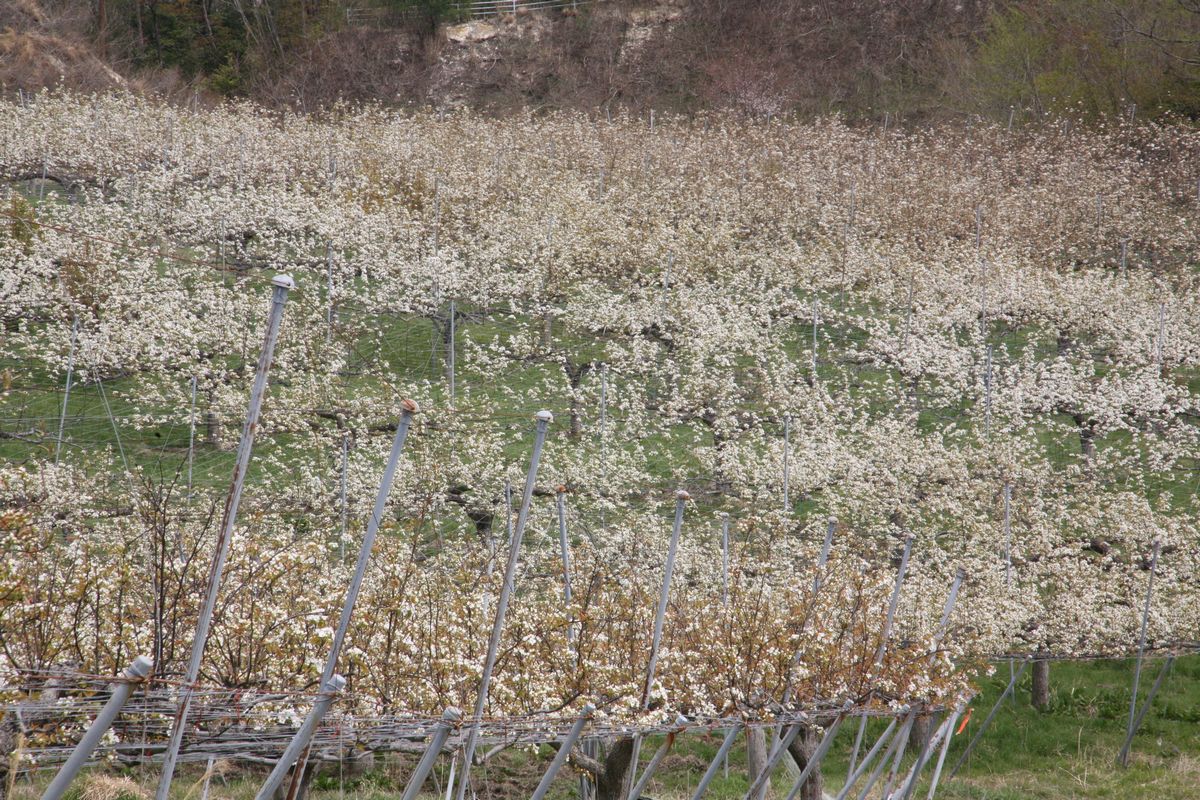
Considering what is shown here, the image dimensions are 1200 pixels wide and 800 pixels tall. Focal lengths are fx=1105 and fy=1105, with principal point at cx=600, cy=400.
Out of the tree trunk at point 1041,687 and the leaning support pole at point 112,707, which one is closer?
the leaning support pole at point 112,707

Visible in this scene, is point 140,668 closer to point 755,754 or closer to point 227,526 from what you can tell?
point 227,526

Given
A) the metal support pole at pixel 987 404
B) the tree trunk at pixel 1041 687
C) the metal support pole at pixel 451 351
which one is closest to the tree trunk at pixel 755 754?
the tree trunk at pixel 1041 687

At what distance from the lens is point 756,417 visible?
24672 mm

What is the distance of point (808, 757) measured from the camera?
13641mm

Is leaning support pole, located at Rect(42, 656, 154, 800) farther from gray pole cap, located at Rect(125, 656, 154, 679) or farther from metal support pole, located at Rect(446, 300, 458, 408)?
metal support pole, located at Rect(446, 300, 458, 408)

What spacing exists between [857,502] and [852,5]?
45.5 metres

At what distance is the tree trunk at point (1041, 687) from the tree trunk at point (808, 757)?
7423mm

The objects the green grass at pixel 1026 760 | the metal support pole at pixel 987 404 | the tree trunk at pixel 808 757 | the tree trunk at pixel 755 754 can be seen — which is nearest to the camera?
the tree trunk at pixel 755 754

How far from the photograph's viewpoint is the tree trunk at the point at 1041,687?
64.4 feet

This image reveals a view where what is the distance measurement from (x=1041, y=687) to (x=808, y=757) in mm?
8067

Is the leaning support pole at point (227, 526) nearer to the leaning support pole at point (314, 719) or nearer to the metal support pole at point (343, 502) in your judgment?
the leaning support pole at point (314, 719)

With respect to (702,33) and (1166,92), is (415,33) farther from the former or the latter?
(1166,92)

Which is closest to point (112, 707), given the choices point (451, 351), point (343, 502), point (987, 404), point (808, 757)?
point (808, 757)

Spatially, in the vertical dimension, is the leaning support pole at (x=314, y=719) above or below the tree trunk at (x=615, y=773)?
above
